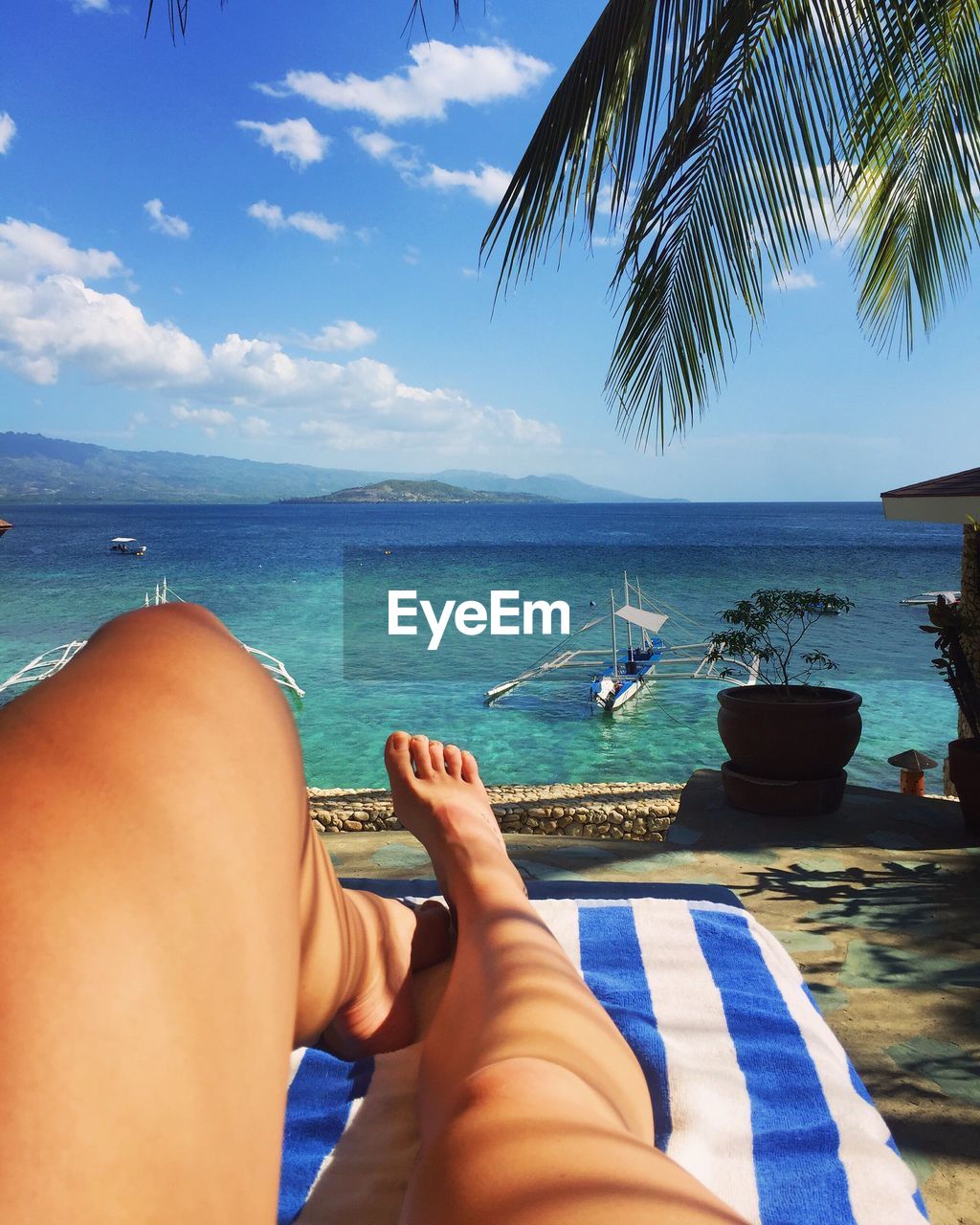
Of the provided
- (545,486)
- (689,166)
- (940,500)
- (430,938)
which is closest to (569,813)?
(940,500)

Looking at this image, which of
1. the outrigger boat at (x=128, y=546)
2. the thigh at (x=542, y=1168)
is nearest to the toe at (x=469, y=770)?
the thigh at (x=542, y=1168)

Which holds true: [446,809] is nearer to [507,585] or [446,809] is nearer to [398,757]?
[398,757]

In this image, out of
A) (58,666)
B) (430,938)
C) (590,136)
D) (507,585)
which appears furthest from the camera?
(507,585)

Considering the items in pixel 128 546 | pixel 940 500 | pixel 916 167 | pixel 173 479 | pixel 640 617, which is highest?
pixel 173 479

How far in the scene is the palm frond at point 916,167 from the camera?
2.96 m

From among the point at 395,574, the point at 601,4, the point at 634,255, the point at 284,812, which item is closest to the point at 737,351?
the point at 634,255

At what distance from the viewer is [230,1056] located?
471 mm

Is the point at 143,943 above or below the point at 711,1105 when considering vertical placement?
above

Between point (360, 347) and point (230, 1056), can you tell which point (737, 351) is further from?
point (360, 347)

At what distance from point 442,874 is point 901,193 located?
3.68 m

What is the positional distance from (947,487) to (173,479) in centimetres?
10158

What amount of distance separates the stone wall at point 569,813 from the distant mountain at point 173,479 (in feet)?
269

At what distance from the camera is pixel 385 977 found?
3.76 feet

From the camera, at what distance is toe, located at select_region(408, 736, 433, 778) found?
167 cm
